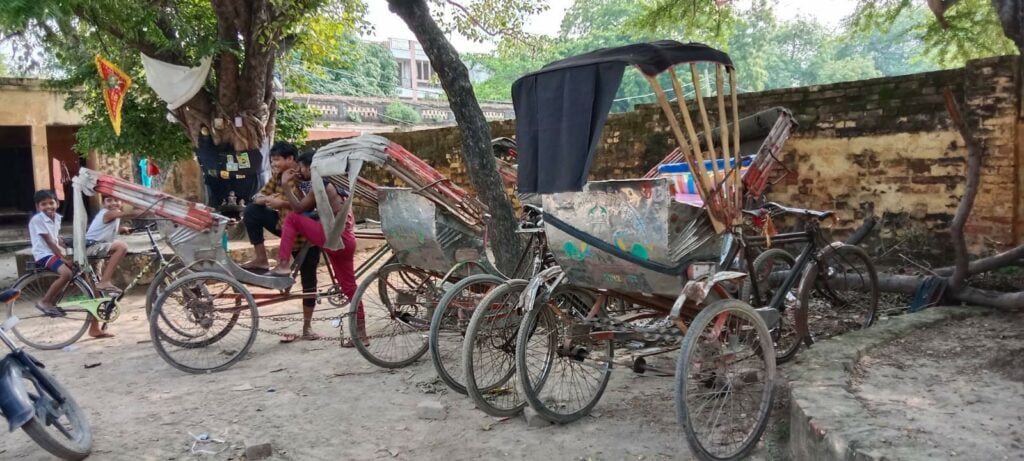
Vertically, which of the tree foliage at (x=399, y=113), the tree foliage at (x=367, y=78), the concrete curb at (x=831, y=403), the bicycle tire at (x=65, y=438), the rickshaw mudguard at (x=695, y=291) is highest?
the tree foliage at (x=367, y=78)

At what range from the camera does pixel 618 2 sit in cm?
3450

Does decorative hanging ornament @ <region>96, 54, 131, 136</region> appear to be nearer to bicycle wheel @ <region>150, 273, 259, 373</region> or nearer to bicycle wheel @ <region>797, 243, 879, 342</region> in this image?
bicycle wheel @ <region>150, 273, 259, 373</region>

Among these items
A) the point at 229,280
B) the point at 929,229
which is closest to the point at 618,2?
the point at 929,229

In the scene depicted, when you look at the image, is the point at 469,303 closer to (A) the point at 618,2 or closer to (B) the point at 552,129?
(B) the point at 552,129

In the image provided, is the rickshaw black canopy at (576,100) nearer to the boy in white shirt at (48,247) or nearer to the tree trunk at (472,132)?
the tree trunk at (472,132)

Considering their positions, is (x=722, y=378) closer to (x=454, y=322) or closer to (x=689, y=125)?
(x=689, y=125)

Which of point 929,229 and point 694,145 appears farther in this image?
point 929,229

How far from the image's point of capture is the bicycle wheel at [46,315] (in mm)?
6676

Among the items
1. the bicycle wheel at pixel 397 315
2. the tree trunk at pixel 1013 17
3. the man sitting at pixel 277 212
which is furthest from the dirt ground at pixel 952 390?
the man sitting at pixel 277 212

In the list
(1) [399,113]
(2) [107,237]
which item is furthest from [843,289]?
(1) [399,113]

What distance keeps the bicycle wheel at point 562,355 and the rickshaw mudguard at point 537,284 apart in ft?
0.13

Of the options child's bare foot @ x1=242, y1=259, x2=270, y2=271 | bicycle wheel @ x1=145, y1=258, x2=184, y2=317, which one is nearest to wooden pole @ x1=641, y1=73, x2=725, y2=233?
child's bare foot @ x1=242, y1=259, x2=270, y2=271

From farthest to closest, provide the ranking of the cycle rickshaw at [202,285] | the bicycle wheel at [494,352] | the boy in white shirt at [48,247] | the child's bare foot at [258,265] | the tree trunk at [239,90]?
the tree trunk at [239,90], the boy in white shirt at [48,247], the child's bare foot at [258,265], the cycle rickshaw at [202,285], the bicycle wheel at [494,352]

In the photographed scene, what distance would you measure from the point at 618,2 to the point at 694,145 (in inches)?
1296
